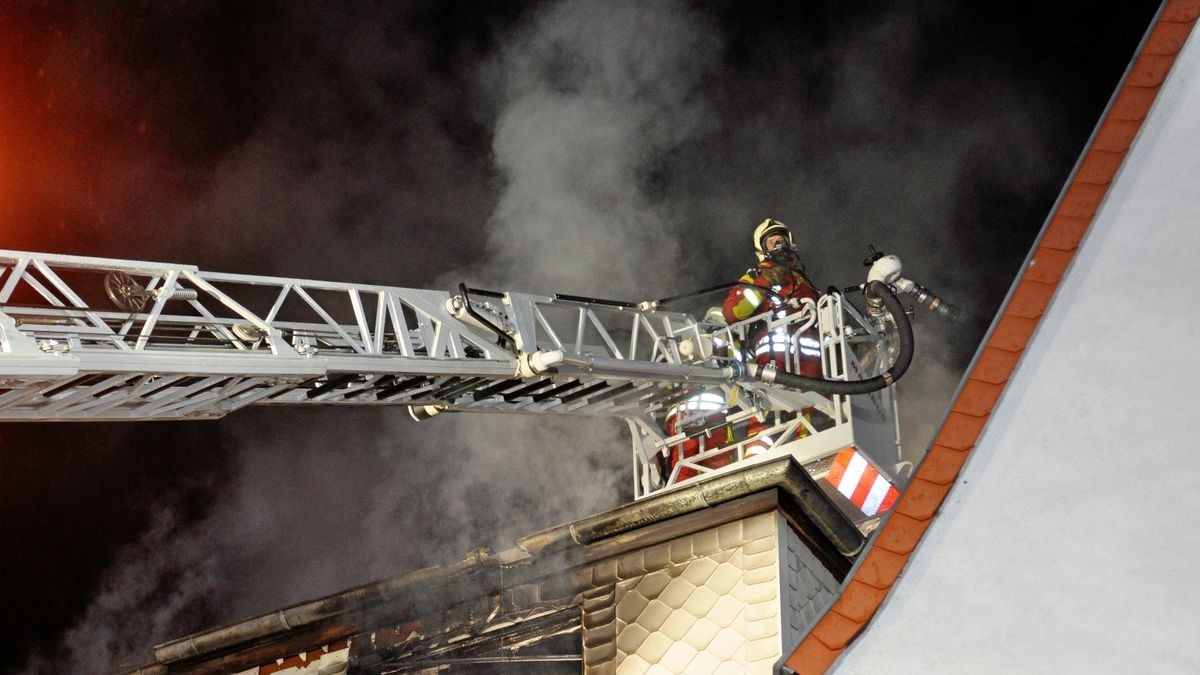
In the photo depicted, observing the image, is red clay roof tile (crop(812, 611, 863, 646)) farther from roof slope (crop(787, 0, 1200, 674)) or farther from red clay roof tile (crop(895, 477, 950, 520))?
red clay roof tile (crop(895, 477, 950, 520))

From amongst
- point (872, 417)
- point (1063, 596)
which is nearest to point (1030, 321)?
point (1063, 596)

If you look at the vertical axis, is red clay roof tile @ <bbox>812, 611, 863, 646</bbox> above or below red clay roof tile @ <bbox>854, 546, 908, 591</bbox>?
below

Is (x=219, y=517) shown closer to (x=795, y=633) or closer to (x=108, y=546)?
(x=108, y=546)

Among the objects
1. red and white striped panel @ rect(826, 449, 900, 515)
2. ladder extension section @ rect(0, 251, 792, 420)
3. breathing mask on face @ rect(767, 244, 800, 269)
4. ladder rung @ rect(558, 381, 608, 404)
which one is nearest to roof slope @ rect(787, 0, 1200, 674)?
ladder extension section @ rect(0, 251, 792, 420)

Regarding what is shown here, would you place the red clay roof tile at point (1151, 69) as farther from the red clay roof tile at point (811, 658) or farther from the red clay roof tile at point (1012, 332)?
the red clay roof tile at point (811, 658)

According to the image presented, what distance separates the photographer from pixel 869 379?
31.9 feet

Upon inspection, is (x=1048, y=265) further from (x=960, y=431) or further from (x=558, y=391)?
(x=558, y=391)

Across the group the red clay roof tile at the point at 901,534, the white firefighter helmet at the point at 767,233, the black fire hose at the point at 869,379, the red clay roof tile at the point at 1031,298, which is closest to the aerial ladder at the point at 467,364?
the black fire hose at the point at 869,379

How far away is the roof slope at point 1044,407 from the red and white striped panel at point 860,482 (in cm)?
597

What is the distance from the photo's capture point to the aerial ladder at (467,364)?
652cm

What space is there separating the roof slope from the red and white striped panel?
5.97 meters

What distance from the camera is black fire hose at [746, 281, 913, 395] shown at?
9.62 m

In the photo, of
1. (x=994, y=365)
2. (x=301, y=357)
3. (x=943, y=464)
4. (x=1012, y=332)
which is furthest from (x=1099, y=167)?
(x=301, y=357)

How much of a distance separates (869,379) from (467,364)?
3542mm
